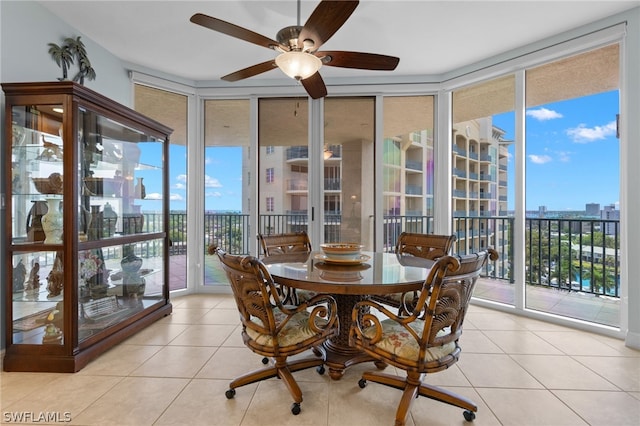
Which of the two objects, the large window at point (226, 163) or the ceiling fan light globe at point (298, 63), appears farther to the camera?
the large window at point (226, 163)

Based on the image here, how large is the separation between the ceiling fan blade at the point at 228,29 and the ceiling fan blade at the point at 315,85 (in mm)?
363

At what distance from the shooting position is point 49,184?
7.38ft

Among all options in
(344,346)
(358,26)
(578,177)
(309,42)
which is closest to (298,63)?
(309,42)

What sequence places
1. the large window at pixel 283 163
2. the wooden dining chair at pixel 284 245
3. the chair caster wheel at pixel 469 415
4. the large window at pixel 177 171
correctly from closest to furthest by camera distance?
the chair caster wheel at pixel 469 415 < the wooden dining chair at pixel 284 245 < the large window at pixel 177 171 < the large window at pixel 283 163

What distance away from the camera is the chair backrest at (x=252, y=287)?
1533 millimetres

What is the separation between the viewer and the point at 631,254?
2.57 m

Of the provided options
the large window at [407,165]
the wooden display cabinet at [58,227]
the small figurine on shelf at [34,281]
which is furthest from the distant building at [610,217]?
the small figurine on shelf at [34,281]

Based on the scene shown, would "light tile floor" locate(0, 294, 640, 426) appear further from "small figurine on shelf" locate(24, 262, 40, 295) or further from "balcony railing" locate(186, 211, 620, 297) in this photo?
"balcony railing" locate(186, 211, 620, 297)

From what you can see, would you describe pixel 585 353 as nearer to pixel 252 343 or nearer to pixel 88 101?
pixel 252 343

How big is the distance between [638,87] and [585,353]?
221 centimetres

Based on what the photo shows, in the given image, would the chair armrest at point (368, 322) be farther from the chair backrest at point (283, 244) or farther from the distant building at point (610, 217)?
the distant building at point (610, 217)

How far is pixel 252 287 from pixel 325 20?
146cm

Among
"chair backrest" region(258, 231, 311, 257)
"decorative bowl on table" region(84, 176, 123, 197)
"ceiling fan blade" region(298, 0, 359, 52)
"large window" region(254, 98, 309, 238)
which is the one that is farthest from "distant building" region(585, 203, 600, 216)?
"decorative bowl on table" region(84, 176, 123, 197)

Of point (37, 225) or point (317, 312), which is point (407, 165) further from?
point (37, 225)
